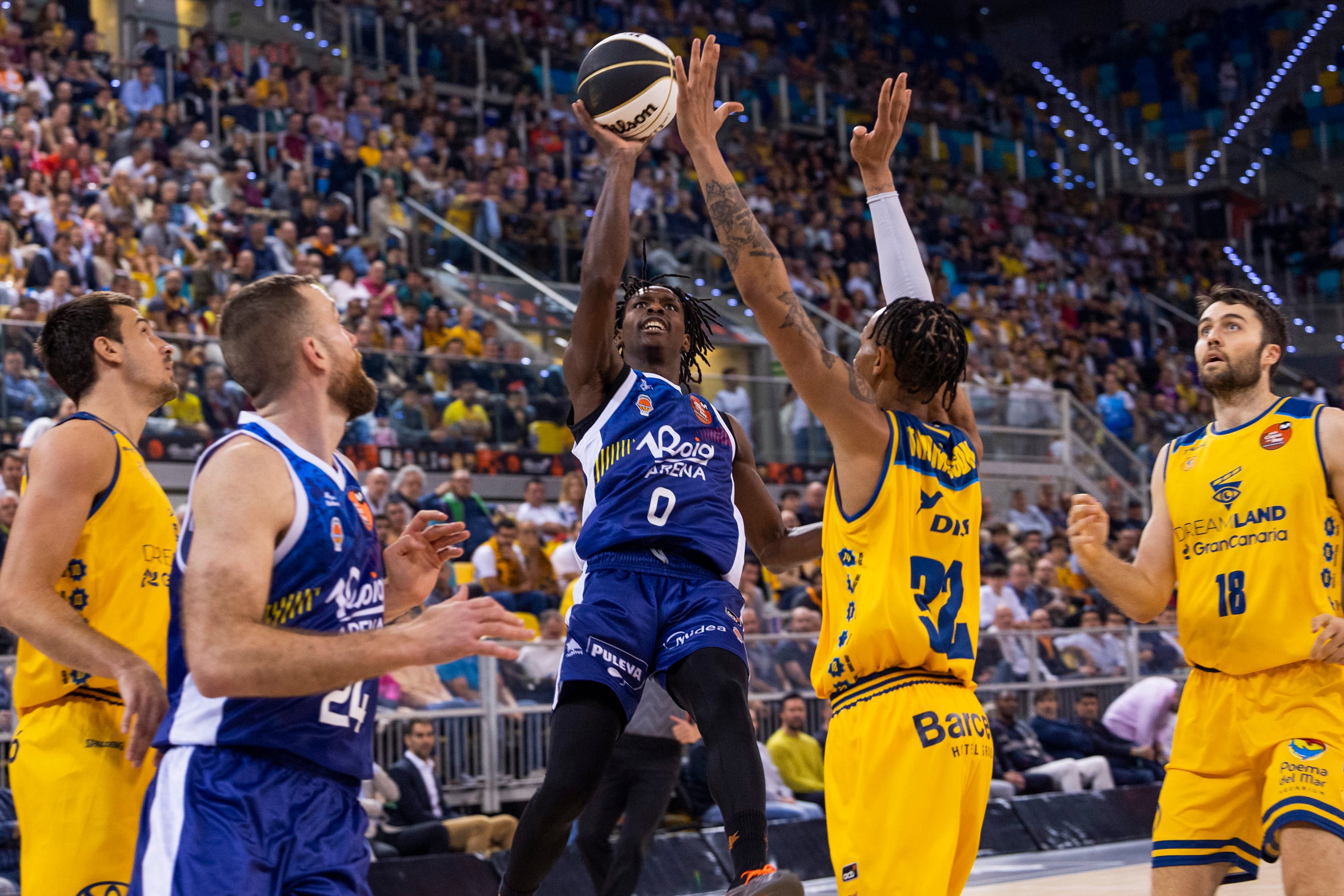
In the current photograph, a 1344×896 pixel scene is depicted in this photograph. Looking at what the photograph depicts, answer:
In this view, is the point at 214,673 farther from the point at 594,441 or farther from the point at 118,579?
the point at 594,441

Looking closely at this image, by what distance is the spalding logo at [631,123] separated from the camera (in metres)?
4.90

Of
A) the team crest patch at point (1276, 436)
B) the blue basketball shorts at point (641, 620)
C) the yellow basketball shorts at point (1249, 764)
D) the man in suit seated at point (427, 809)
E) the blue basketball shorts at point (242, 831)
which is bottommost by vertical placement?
the man in suit seated at point (427, 809)

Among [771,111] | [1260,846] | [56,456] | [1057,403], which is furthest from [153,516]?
[771,111]

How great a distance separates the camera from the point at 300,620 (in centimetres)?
301

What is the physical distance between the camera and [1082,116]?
2964cm

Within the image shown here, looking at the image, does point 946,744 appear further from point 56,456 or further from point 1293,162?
point 1293,162

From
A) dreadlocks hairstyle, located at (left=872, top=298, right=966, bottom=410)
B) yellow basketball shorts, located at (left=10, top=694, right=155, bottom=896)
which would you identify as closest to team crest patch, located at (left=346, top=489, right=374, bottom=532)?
yellow basketball shorts, located at (left=10, top=694, right=155, bottom=896)

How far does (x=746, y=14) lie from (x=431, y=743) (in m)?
20.5

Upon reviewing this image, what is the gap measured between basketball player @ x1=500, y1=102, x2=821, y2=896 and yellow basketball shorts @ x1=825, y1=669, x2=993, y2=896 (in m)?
0.55

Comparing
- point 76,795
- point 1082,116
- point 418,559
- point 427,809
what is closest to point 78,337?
point 76,795

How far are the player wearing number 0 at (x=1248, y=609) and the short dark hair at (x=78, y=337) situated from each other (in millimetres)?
2984

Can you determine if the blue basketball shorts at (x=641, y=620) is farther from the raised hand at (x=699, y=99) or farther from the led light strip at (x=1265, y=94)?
the led light strip at (x=1265, y=94)

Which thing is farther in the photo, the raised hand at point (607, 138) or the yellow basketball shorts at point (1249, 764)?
the raised hand at point (607, 138)

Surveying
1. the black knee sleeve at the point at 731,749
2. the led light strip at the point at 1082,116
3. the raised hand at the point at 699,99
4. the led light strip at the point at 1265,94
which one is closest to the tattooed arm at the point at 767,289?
the raised hand at the point at 699,99
